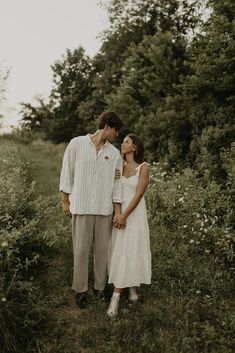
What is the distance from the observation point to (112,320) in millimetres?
4652

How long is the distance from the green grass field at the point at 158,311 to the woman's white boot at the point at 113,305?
0.08m

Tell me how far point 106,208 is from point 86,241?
0.48 metres

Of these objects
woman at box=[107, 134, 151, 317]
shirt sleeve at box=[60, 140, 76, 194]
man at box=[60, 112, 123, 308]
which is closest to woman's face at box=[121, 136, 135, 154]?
woman at box=[107, 134, 151, 317]

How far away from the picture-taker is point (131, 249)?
203 inches

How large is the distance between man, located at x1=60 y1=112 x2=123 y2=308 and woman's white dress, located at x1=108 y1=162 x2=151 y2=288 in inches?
5.6

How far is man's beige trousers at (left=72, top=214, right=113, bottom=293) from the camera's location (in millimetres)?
5070

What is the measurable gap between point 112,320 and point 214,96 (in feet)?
29.2

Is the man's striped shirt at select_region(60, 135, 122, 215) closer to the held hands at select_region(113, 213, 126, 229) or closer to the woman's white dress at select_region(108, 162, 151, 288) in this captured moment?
the held hands at select_region(113, 213, 126, 229)

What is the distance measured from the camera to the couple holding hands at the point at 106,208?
5.05 metres

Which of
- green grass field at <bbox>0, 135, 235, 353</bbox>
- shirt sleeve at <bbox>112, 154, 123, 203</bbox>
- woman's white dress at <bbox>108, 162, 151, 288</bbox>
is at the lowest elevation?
green grass field at <bbox>0, 135, 235, 353</bbox>

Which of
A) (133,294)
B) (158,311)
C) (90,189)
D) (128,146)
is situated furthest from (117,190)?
(158,311)

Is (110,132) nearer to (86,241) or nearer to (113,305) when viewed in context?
(86,241)

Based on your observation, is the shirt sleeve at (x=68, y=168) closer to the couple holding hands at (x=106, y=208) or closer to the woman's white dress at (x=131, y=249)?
the couple holding hands at (x=106, y=208)

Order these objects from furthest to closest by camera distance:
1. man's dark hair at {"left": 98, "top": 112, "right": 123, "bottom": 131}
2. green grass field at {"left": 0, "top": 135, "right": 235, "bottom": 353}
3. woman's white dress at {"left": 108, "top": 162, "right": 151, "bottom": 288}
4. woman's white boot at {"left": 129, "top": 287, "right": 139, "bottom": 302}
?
woman's white boot at {"left": 129, "top": 287, "right": 139, "bottom": 302}, woman's white dress at {"left": 108, "top": 162, "right": 151, "bottom": 288}, man's dark hair at {"left": 98, "top": 112, "right": 123, "bottom": 131}, green grass field at {"left": 0, "top": 135, "right": 235, "bottom": 353}
